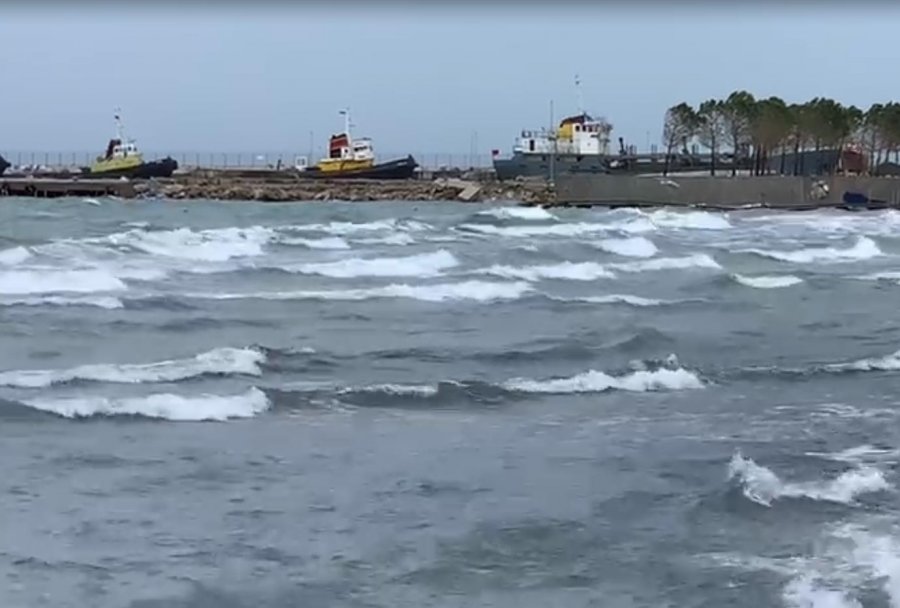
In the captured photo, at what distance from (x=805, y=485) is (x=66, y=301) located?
1434 cm

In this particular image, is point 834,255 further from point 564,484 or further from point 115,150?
point 115,150

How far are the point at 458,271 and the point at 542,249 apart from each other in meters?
5.41

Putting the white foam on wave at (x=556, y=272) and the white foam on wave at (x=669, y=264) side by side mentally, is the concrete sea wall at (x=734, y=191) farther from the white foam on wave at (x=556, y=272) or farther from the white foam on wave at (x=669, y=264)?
the white foam on wave at (x=556, y=272)

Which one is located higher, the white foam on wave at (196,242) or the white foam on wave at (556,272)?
the white foam on wave at (196,242)

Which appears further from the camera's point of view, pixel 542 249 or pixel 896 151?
pixel 896 151

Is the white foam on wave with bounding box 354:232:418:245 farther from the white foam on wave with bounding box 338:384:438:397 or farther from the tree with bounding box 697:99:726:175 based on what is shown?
the tree with bounding box 697:99:726:175

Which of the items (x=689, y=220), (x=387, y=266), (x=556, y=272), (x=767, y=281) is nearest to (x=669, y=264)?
(x=556, y=272)

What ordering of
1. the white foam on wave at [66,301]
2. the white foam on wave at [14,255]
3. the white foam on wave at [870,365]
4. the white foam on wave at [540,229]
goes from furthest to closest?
the white foam on wave at [540,229], the white foam on wave at [14,255], the white foam on wave at [66,301], the white foam on wave at [870,365]

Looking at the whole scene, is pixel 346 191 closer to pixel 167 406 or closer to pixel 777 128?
pixel 777 128

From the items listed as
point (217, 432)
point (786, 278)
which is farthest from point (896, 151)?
point (217, 432)

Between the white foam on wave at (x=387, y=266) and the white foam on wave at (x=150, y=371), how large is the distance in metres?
11.7

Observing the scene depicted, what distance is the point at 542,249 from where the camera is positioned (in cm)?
3341

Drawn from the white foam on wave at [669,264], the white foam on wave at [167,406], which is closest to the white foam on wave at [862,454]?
the white foam on wave at [167,406]

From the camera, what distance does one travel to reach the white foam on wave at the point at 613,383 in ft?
45.7
